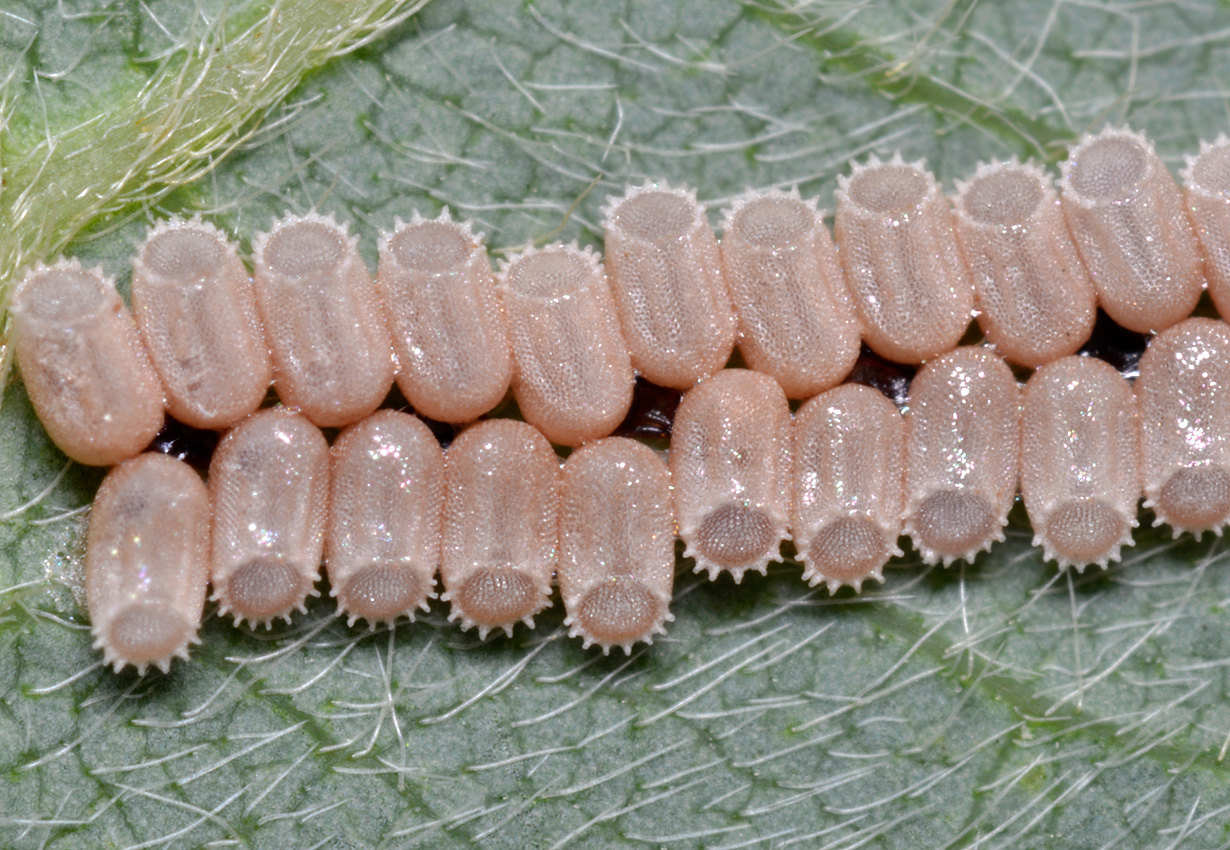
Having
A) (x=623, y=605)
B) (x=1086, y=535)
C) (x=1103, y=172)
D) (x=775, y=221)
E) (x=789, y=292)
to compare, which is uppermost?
(x=1103, y=172)

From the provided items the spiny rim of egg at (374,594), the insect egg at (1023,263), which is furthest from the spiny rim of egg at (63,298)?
the insect egg at (1023,263)

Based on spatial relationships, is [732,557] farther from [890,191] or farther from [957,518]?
[890,191]

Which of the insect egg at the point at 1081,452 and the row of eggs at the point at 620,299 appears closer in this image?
the row of eggs at the point at 620,299

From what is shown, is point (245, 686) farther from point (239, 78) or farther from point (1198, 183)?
point (1198, 183)

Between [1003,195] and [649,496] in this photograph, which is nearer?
[649,496]

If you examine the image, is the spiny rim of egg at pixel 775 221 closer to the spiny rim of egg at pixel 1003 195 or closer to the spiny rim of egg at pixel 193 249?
the spiny rim of egg at pixel 1003 195

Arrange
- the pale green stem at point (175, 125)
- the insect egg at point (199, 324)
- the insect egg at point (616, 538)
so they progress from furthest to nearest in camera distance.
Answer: the pale green stem at point (175, 125)
the insect egg at point (616, 538)
the insect egg at point (199, 324)

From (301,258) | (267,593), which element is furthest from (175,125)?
(267,593)
